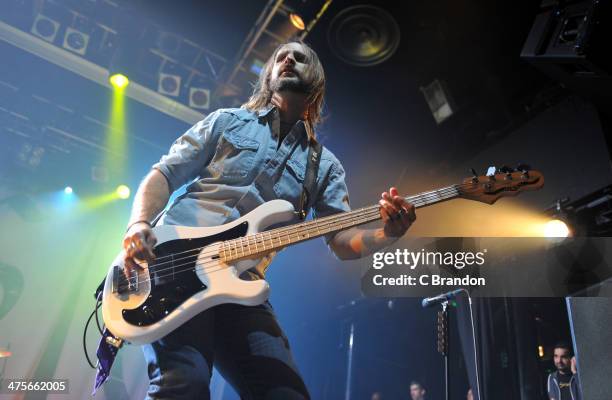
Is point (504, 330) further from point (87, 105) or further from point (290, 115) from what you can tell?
point (87, 105)

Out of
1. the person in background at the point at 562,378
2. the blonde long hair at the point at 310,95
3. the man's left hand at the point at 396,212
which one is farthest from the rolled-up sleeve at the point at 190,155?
the person in background at the point at 562,378

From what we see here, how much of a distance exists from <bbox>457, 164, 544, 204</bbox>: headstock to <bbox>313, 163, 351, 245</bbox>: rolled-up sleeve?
62 cm

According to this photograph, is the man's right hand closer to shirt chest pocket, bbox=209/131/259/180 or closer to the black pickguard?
the black pickguard

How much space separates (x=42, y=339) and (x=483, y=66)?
821 centimetres

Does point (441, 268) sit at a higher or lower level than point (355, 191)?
lower

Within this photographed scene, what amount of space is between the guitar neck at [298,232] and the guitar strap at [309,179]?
7.3 inches

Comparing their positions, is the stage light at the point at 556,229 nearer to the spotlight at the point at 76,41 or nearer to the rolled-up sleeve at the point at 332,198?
the rolled-up sleeve at the point at 332,198

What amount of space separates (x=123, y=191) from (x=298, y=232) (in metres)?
8.34

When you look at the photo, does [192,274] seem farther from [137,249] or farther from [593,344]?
[593,344]

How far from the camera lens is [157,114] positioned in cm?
843

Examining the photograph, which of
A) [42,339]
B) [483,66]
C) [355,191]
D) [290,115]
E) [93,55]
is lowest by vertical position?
[42,339]

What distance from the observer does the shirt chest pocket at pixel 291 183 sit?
2.25 metres

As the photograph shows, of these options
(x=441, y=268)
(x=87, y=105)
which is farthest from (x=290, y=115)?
(x=87, y=105)

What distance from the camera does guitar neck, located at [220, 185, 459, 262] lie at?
6.22ft
